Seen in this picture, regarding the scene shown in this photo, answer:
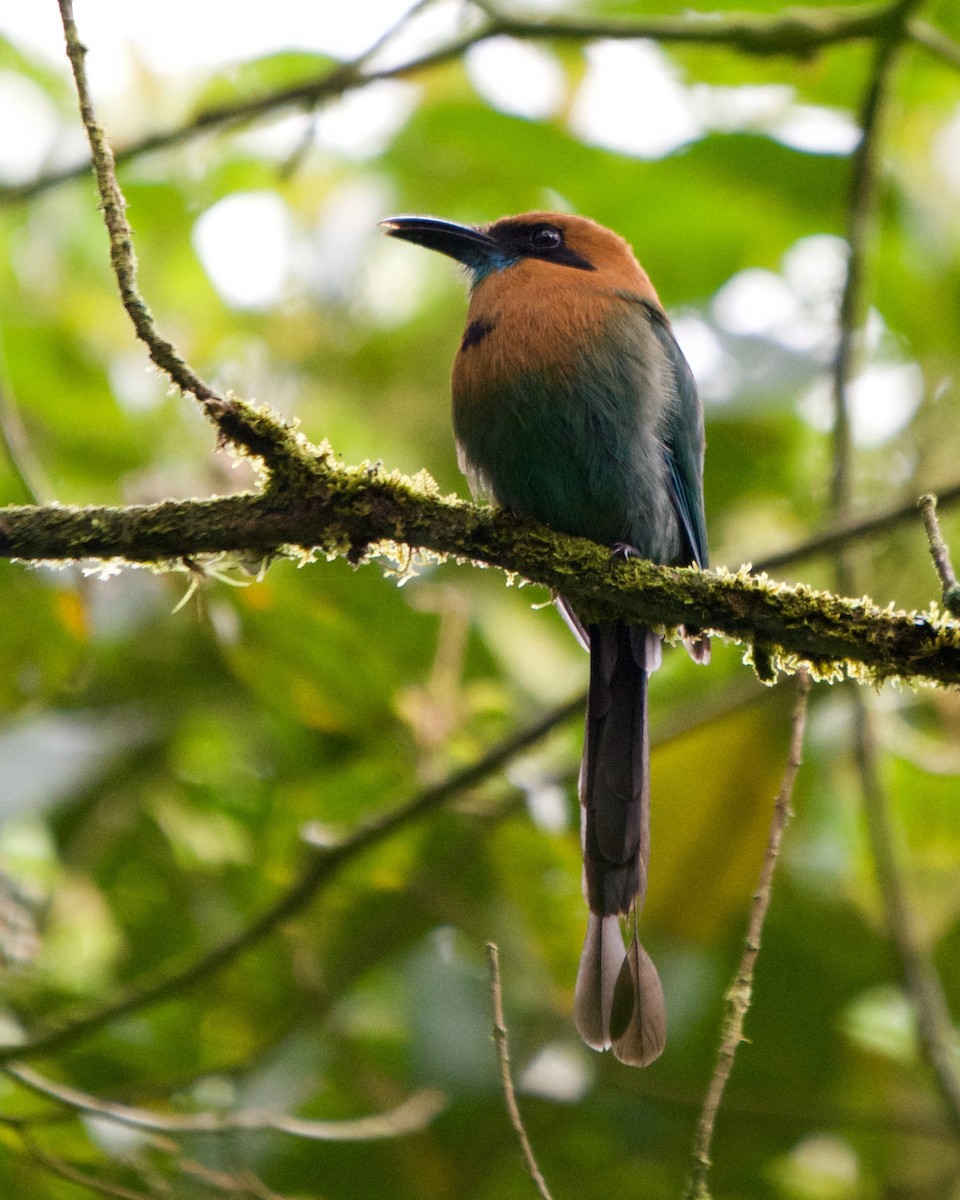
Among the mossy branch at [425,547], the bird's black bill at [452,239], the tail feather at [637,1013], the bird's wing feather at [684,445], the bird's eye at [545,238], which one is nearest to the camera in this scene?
the mossy branch at [425,547]

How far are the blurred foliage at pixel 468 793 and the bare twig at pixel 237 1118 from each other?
87 millimetres

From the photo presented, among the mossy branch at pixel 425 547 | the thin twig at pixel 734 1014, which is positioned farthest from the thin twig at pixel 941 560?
the thin twig at pixel 734 1014

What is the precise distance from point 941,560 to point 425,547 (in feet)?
3.02

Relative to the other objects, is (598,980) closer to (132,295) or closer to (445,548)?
(445,548)

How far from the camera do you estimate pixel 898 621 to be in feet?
8.08

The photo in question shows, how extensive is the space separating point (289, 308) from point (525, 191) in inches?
43.8

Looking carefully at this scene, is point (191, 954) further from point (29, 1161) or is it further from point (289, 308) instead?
point (289, 308)

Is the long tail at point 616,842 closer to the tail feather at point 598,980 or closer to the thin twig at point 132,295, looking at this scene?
the tail feather at point 598,980

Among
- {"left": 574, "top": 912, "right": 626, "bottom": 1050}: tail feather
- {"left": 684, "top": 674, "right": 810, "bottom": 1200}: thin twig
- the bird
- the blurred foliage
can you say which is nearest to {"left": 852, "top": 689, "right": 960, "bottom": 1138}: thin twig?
the blurred foliage

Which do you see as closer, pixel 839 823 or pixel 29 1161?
pixel 29 1161

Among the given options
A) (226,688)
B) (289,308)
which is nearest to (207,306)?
(289,308)

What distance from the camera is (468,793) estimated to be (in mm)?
3959

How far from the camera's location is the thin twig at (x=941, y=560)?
2271 mm

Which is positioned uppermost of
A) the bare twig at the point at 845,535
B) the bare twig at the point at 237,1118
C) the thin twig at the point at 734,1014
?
the bare twig at the point at 845,535
